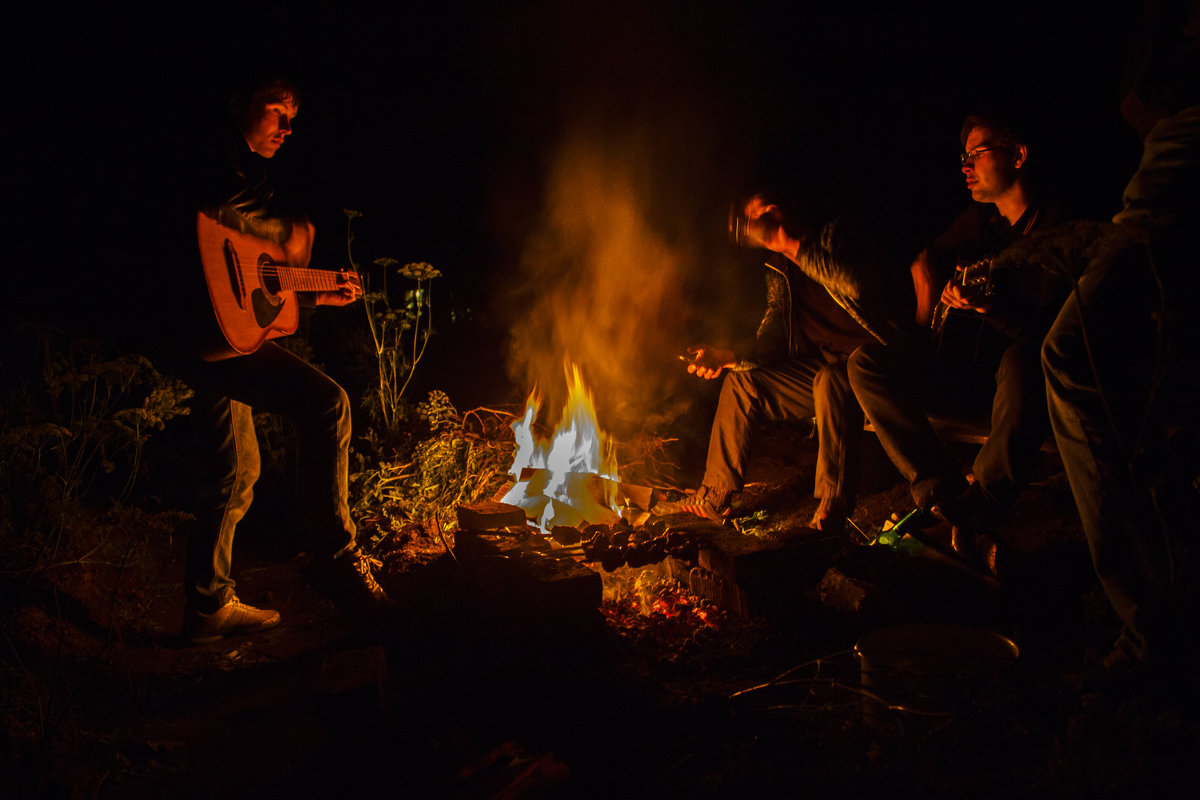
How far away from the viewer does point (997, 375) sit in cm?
326

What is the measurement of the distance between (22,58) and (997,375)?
22.5 ft

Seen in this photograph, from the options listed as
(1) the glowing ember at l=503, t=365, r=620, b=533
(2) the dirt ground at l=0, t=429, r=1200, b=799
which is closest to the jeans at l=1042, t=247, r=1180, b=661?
(2) the dirt ground at l=0, t=429, r=1200, b=799

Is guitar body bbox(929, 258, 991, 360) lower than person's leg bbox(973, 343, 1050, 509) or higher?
higher

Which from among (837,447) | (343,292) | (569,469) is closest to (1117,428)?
(837,447)

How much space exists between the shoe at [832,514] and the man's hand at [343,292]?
125 inches

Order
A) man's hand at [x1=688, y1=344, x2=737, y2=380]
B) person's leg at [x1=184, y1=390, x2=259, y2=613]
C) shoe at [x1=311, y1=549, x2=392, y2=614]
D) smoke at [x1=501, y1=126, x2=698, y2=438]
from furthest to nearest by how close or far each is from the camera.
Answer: smoke at [x1=501, y1=126, x2=698, y2=438] < man's hand at [x1=688, y1=344, x2=737, y2=380] < shoe at [x1=311, y1=549, x2=392, y2=614] < person's leg at [x1=184, y1=390, x2=259, y2=613]

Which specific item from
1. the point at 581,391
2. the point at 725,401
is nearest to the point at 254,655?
the point at 581,391

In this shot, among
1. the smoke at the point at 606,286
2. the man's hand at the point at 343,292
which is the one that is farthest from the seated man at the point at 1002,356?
the man's hand at the point at 343,292

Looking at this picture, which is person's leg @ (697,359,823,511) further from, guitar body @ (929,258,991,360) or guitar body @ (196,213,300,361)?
guitar body @ (196,213,300,361)

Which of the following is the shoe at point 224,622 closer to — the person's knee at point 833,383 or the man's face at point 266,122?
the man's face at point 266,122

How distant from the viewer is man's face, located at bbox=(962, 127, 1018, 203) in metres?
A: 3.46

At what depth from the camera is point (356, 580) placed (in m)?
3.72

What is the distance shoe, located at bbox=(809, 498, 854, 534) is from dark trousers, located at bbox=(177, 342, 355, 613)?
8.70ft

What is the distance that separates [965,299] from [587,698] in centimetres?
252
